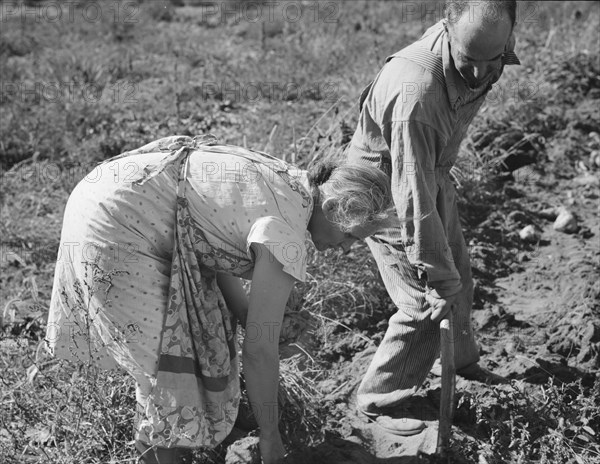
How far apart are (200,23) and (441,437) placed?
225 inches

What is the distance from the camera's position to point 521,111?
237 inches

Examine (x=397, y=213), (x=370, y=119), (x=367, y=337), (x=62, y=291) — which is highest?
(x=370, y=119)

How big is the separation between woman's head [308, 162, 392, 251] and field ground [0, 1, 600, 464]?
0.97m

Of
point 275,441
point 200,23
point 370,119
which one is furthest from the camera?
point 200,23

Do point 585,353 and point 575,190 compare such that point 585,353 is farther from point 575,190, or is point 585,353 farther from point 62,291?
point 62,291

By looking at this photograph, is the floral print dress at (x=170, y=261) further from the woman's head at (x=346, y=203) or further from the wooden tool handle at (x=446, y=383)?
the wooden tool handle at (x=446, y=383)

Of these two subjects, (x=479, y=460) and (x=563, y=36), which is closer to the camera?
(x=479, y=460)

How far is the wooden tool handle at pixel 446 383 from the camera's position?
10.4ft

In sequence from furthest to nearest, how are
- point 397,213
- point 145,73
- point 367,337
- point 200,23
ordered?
point 200,23
point 145,73
point 367,337
point 397,213

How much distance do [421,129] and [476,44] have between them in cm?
32

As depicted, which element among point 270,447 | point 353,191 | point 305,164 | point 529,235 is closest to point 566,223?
point 529,235

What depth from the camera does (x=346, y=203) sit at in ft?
8.46

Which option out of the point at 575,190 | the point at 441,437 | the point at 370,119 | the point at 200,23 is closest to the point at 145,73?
the point at 200,23

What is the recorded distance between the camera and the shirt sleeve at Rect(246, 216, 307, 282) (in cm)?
248
